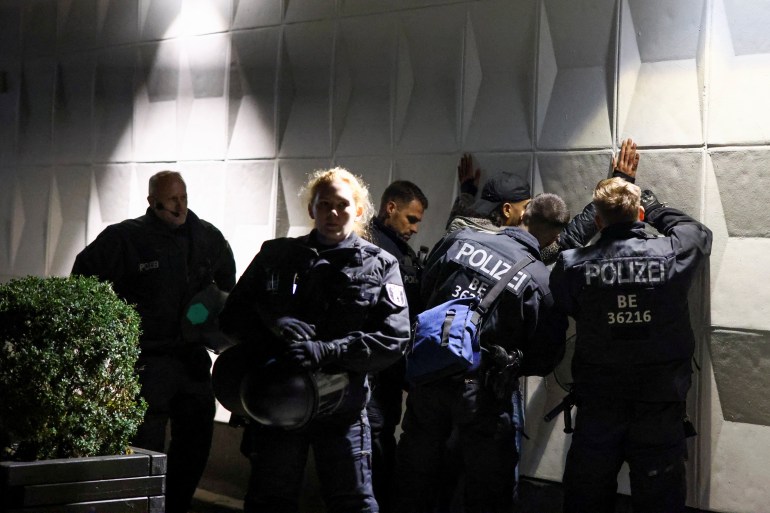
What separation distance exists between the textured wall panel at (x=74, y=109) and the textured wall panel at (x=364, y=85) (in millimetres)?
2668

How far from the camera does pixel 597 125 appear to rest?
5.25 meters

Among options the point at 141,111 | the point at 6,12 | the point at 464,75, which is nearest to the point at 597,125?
the point at 464,75

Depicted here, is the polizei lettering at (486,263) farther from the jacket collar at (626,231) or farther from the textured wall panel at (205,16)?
the textured wall panel at (205,16)

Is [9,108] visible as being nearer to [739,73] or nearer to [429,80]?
[429,80]

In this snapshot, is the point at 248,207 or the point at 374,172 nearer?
the point at 374,172

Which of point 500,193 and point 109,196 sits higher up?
point 109,196

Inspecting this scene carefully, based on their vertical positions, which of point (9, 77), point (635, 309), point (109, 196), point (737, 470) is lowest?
point (737, 470)

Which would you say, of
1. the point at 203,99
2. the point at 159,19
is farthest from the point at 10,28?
the point at 203,99

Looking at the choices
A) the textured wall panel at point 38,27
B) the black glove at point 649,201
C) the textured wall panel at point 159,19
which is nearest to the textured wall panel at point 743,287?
the black glove at point 649,201

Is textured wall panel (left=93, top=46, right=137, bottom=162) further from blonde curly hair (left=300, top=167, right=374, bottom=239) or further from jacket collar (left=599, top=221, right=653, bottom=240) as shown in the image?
jacket collar (left=599, top=221, right=653, bottom=240)

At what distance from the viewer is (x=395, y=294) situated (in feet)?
13.6

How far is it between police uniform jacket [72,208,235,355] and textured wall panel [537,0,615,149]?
2.02 metres

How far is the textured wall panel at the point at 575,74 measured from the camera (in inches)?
206

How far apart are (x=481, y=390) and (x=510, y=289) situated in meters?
0.48
